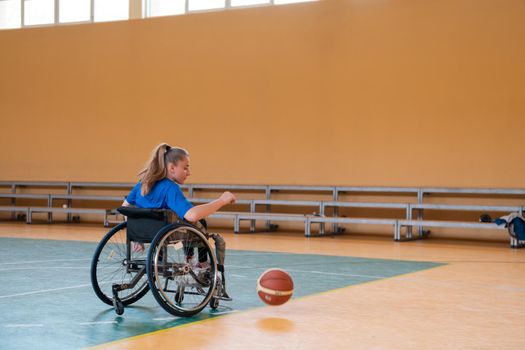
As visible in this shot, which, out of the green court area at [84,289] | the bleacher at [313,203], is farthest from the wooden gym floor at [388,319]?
the bleacher at [313,203]

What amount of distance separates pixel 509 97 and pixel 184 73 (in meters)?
5.04

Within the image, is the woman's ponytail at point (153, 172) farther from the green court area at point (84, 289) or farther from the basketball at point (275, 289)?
the basketball at point (275, 289)

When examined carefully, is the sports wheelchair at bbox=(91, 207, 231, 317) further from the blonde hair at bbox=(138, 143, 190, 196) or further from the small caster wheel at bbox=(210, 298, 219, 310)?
the blonde hair at bbox=(138, 143, 190, 196)

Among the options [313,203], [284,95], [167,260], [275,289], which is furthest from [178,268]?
[284,95]

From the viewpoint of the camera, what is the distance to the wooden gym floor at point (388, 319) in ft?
10.8

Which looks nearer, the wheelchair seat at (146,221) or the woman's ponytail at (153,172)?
the wheelchair seat at (146,221)

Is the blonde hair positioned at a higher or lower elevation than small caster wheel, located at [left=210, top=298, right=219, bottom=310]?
higher

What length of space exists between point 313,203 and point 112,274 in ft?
16.3

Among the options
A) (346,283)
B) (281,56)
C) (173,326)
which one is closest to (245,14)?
(281,56)

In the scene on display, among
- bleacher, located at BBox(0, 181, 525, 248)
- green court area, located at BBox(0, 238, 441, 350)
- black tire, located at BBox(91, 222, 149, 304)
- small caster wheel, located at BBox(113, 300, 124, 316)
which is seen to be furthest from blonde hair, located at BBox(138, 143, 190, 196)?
bleacher, located at BBox(0, 181, 525, 248)

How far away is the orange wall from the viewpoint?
31.8ft

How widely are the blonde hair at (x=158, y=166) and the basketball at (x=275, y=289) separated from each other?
818mm

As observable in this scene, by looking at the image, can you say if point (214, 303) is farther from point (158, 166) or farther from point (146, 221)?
point (158, 166)

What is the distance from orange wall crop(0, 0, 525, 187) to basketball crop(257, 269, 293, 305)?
627 centimetres
